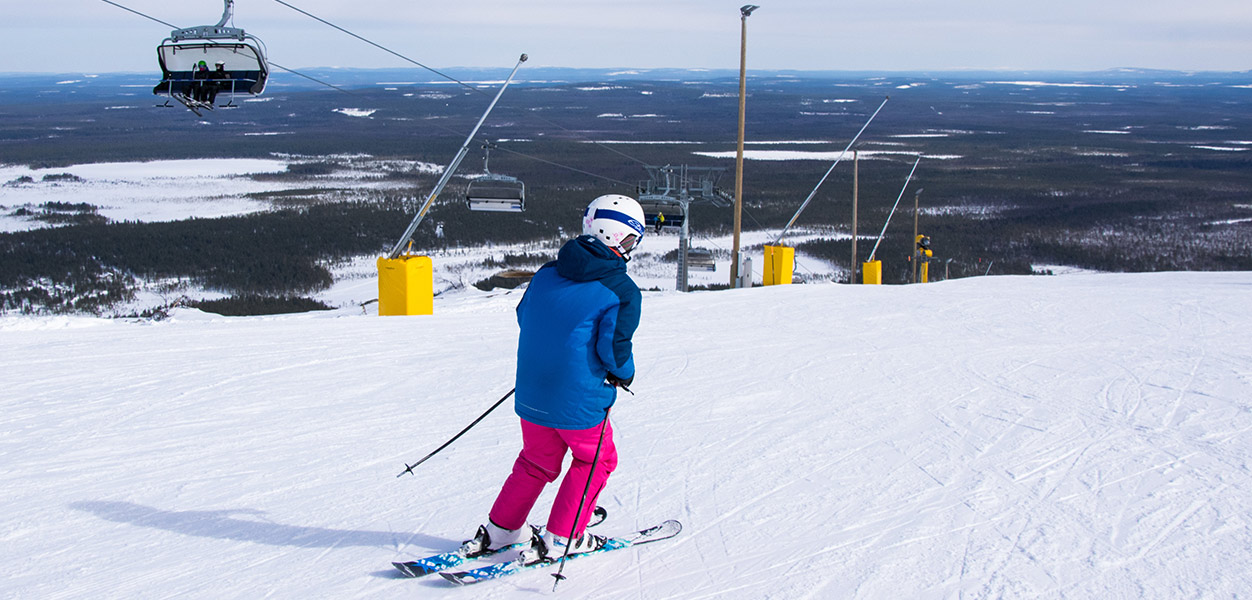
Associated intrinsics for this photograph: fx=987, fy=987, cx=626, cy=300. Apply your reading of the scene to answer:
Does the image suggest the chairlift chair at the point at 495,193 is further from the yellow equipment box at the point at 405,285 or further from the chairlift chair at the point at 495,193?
the yellow equipment box at the point at 405,285

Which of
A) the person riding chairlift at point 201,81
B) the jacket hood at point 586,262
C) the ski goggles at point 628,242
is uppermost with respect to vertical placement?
the person riding chairlift at point 201,81

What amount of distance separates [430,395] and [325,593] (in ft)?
9.42

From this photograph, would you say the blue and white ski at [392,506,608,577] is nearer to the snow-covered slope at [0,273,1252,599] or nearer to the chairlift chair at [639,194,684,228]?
the snow-covered slope at [0,273,1252,599]

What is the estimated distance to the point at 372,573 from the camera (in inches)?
129

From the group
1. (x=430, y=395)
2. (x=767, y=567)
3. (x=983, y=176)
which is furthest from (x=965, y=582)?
(x=983, y=176)

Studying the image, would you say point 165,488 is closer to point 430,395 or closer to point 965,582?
point 430,395

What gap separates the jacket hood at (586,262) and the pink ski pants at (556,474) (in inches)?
19.8

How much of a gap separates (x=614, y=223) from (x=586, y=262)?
19 centimetres

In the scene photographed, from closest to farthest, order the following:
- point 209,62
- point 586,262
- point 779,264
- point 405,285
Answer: point 586,262 < point 209,62 < point 405,285 < point 779,264

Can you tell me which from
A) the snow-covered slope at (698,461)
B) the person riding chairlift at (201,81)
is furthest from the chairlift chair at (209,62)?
the snow-covered slope at (698,461)

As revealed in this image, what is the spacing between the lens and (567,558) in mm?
3316

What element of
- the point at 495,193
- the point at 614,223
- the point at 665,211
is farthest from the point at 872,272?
the point at 614,223

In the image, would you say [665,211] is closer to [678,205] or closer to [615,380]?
[678,205]

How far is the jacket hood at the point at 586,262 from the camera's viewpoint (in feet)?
Result: 9.69
